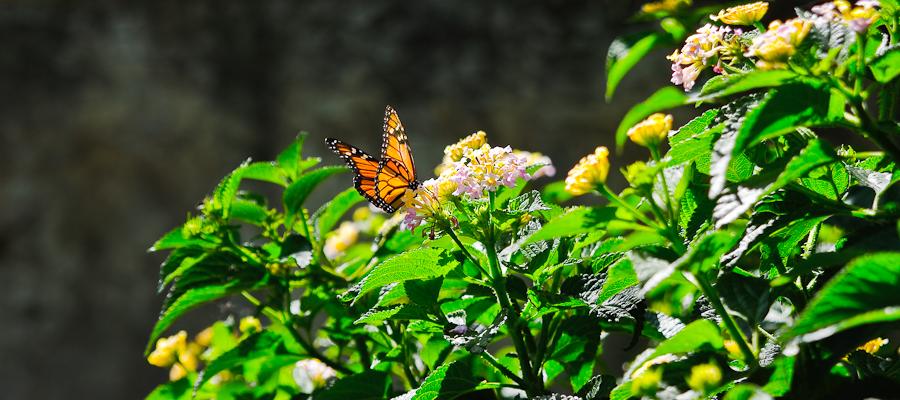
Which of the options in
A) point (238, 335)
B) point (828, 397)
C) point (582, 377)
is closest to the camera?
point (828, 397)

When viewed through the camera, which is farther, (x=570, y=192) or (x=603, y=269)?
(x=603, y=269)

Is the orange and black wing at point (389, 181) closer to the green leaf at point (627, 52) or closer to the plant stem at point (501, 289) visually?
the plant stem at point (501, 289)

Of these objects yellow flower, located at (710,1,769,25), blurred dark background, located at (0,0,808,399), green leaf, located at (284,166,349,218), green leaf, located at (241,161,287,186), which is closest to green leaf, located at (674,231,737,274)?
yellow flower, located at (710,1,769,25)

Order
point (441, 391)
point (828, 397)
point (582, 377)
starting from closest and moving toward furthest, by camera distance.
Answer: point (828, 397) → point (441, 391) → point (582, 377)

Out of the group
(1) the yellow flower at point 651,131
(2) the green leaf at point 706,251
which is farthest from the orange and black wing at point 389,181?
(2) the green leaf at point 706,251

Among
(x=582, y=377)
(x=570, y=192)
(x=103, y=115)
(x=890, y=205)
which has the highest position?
(x=103, y=115)

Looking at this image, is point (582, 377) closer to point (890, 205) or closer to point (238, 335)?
point (890, 205)

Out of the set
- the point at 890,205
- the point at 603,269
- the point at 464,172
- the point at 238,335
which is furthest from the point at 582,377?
the point at 238,335
